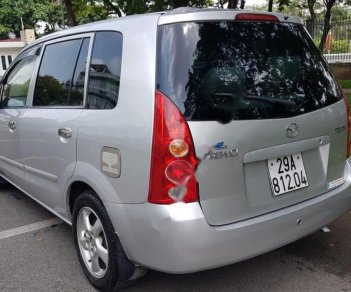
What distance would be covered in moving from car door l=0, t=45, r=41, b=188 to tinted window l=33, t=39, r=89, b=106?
24 cm

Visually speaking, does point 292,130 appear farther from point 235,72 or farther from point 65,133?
point 65,133

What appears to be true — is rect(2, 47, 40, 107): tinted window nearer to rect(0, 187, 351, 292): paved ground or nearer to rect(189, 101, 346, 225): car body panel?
rect(0, 187, 351, 292): paved ground

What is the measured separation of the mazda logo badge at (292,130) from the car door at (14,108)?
7.84ft

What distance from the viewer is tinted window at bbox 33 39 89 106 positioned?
3.25 m

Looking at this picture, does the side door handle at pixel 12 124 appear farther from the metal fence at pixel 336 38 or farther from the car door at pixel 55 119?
the metal fence at pixel 336 38

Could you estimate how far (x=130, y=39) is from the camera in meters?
2.74

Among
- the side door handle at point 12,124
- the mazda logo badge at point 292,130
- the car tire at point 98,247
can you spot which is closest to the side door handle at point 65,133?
the car tire at point 98,247

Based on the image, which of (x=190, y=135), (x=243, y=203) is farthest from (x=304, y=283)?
(x=190, y=135)

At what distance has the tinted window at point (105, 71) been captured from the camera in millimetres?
2820

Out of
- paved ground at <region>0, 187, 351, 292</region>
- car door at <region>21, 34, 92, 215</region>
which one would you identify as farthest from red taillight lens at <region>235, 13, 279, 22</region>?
paved ground at <region>0, 187, 351, 292</region>

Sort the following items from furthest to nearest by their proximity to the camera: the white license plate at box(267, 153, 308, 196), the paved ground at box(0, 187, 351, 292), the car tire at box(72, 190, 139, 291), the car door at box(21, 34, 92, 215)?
the car door at box(21, 34, 92, 215)
the paved ground at box(0, 187, 351, 292)
the car tire at box(72, 190, 139, 291)
the white license plate at box(267, 153, 308, 196)

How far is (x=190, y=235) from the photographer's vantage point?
2.41 meters

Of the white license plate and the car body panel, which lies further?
the white license plate

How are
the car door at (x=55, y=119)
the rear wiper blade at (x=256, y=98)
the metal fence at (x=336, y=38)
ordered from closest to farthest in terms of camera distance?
the rear wiper blade at (x=256, y=98) < the car door at (x=55, y=119) < the metal fence at (x=336, y=38)
